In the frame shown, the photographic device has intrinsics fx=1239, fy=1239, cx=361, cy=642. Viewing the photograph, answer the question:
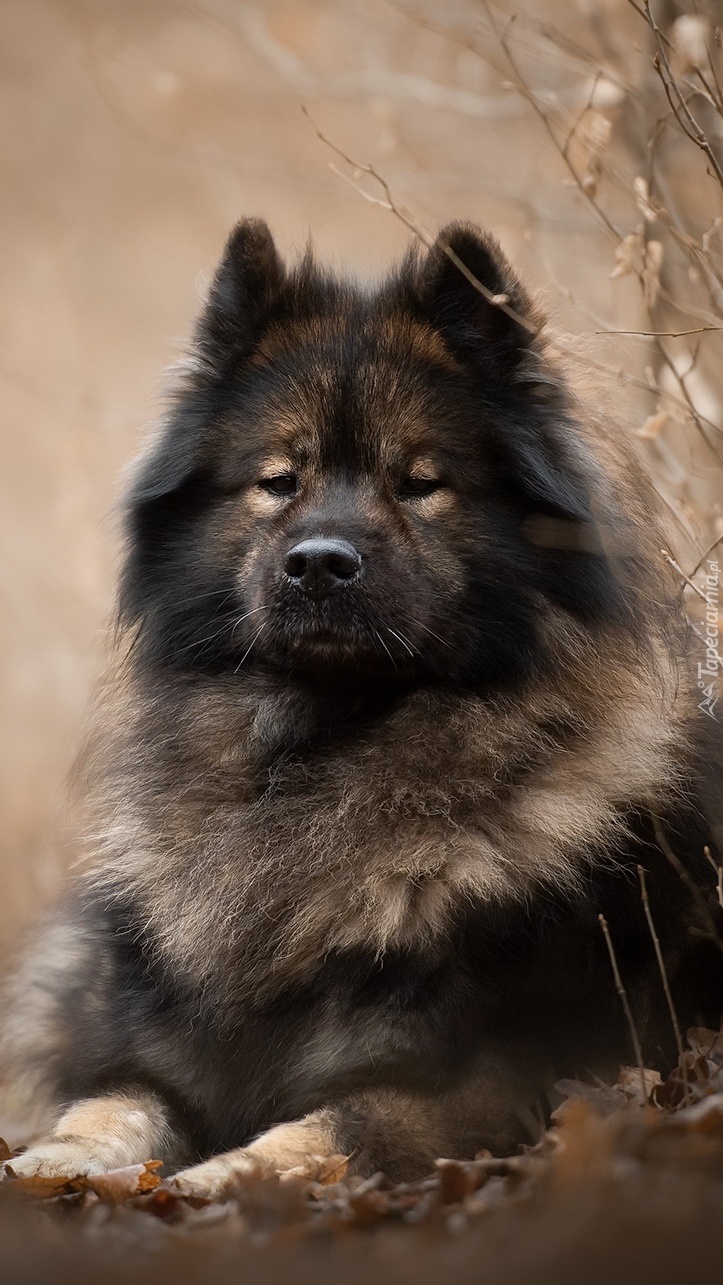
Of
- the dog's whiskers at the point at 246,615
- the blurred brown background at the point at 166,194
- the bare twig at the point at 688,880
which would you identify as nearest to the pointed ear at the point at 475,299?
the dog's whiskers at the point at 246,615

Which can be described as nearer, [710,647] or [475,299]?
[475,299]

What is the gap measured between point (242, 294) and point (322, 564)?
3.38 feet

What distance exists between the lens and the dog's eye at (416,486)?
3.55 metres

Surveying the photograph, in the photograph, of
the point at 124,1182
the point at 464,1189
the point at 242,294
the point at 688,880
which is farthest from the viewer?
the point at 242,294

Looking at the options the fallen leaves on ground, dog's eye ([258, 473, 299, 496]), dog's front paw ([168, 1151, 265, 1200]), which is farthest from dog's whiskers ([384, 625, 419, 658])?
dog's front paw ([168, 1151, 265, 1200])

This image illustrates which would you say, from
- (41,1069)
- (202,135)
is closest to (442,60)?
(202,135)

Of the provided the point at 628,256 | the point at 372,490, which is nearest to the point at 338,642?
the point at 372,490

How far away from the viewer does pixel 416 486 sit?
356 centimetres

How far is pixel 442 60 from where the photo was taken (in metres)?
8.63

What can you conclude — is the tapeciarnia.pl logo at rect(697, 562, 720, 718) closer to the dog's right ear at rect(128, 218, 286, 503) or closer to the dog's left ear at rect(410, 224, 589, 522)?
the dog's left ear at rect(410, 224, 589, 522)

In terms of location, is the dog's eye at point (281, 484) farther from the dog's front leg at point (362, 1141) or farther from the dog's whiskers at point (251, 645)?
the dog's front leg at point (362, 1141)

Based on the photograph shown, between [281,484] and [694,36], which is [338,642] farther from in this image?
[694,36]

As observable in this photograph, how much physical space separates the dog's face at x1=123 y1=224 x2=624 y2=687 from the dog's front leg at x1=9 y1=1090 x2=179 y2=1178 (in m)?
1.25

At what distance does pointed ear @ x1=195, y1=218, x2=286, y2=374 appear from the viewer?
3.77m
